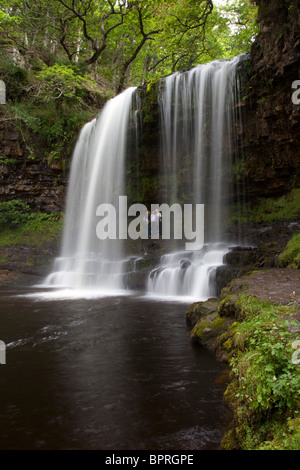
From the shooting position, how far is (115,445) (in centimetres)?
296

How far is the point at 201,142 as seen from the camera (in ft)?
45.8

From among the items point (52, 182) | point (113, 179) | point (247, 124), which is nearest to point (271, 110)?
point (247, 124)

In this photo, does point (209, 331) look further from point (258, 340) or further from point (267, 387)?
point (267, 387)

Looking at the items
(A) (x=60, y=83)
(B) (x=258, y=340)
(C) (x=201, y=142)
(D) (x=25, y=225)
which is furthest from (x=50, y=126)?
(B) (x=258, y=340)

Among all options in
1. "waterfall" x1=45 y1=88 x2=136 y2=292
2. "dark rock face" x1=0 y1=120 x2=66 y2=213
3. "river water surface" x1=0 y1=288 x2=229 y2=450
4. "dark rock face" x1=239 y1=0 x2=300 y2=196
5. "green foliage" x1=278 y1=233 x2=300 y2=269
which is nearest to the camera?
"river water surface" x1=0 y1=288 x2=229 y2=450

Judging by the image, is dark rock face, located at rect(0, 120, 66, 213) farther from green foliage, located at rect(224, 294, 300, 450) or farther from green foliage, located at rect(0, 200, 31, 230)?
green foliage, located at rect(224, 294, 300, 450)

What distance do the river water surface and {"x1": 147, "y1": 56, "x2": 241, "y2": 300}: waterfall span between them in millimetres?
5254

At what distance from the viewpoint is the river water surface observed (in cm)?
308

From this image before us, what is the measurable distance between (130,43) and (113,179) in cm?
1283

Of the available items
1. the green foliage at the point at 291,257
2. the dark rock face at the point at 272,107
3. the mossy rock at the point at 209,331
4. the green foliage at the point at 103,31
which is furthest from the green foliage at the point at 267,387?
the green foliage at the point at 103,31

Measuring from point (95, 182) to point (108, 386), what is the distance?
12.5 meters

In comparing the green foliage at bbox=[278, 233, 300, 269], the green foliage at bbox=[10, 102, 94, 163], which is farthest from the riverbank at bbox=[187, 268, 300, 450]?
the green foliage at bbox=[10, 102, 94, 163]

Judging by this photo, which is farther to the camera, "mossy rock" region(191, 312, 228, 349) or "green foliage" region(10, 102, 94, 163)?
"green foliage" region(10, 102, 94, 163)

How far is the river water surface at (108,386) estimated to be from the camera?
3078 mm
